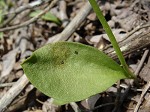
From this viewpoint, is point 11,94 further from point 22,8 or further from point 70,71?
point 22,8

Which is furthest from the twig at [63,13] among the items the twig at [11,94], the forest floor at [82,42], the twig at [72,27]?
the twig at [11,94]

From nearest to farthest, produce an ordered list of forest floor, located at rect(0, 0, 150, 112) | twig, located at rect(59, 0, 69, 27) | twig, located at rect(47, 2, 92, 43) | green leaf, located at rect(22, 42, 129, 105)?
green leaf, located at rect(22, 42, 129, 105) < forest floor, located at rect(0, 0, 150, 112) < twig, located at rect(47, 2, 92, 43) < twig, located at rect(59, 0, 69, 27)

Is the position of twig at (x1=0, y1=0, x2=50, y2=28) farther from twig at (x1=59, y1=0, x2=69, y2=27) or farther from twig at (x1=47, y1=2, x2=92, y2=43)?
twig at (x1=47, y1=2, x2=92, y2=43)

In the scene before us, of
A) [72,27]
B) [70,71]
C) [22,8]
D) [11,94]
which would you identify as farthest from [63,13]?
[70,71]

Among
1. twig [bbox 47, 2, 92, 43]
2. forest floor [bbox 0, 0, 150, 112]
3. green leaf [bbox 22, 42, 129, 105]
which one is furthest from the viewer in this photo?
twig [bbox 47, 2, 92, 43]

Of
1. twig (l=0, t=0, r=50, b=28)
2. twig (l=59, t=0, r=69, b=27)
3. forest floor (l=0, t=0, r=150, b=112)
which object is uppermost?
twig (l=0, t=0, r=50, b=28)

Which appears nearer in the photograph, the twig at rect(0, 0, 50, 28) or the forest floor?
the forest floor

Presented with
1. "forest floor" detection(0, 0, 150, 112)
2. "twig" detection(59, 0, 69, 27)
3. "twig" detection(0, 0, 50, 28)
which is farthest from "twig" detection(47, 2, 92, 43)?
"twig" detection(0, 0, 50, 28)
